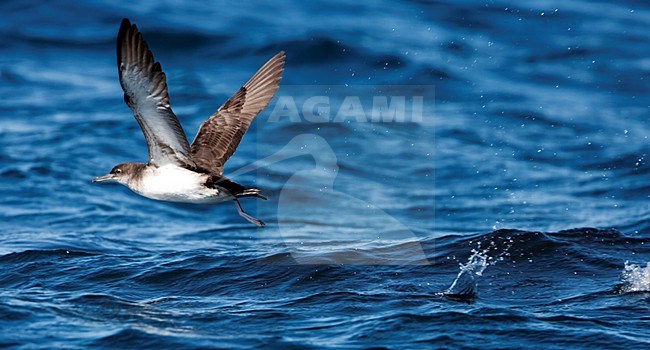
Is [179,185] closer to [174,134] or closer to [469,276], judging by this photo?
[174,134]


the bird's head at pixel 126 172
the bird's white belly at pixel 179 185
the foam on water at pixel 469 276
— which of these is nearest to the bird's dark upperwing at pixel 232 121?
the bird's white belly at pixel 179 185

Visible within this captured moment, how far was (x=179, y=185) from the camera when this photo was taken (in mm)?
6598

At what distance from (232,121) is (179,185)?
41.2 inches

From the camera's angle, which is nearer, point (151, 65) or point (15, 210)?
point (151, 65)

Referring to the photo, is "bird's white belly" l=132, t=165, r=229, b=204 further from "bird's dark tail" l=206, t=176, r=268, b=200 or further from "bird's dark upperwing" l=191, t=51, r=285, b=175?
"bird's dark upperwing" l=191, t=51, r=285, b=175

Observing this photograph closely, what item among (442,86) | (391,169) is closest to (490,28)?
(442,86)

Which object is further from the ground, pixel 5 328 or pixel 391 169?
pixel 391 169

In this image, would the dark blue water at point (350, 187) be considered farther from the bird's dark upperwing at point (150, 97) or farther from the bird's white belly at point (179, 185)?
the bird's dark upperwing at point (150, 97)

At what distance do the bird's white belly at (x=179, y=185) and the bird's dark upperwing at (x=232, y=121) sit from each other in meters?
0.23

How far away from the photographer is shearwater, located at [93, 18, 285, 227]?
238 inches

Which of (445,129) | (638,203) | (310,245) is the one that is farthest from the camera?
(445,129)

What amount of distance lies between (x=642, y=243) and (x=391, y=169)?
3.73m

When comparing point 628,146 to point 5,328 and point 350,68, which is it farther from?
point 5,328

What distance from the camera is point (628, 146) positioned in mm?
11000
